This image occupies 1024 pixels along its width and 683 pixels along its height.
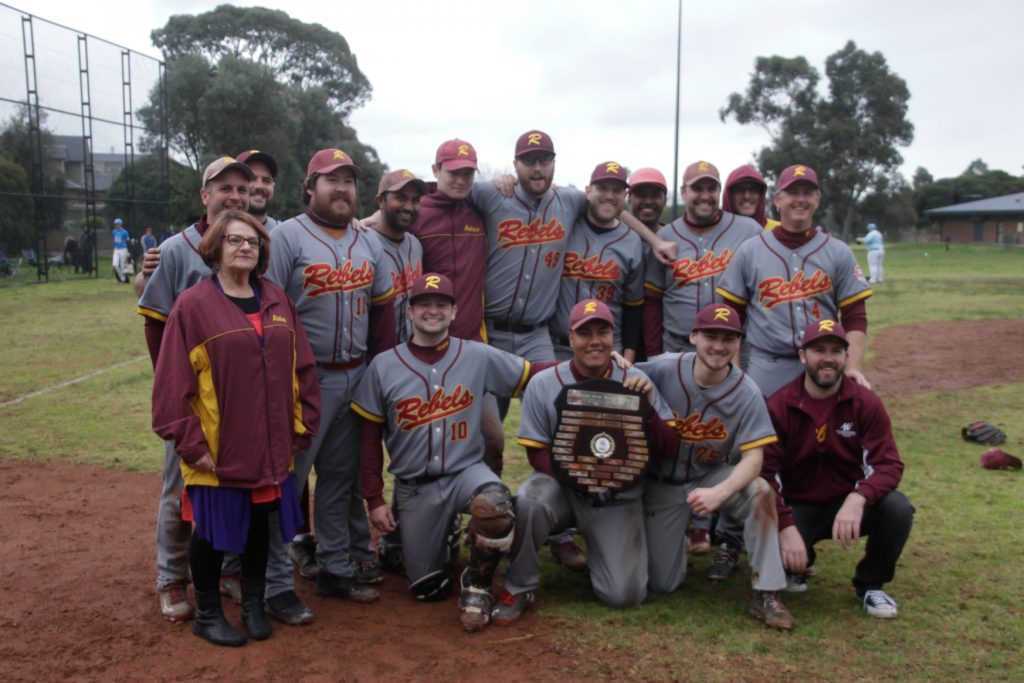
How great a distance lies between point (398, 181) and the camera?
15.3 feet

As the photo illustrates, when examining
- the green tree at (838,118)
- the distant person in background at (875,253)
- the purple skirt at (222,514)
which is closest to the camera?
the purple skirt at (222,514)

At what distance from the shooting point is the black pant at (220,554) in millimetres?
3742

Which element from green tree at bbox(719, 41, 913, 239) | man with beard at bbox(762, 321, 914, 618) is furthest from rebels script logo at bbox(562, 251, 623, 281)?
green tree at bbox(719, 41, 913, 239)

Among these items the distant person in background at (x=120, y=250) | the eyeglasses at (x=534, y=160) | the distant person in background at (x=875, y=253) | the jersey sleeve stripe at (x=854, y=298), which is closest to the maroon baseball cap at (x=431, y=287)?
the eyeglasses at (x=534, y=160)

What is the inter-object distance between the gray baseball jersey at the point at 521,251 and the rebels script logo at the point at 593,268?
0.10 meters

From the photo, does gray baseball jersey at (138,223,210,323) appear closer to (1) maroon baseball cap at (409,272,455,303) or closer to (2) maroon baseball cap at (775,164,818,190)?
(1) maroon baseball cap at (409,272,455,303)

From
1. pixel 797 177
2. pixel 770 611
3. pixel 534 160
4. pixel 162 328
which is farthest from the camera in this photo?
pixel 534 160

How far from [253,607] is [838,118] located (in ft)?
167

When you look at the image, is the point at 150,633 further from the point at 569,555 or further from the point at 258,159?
the point at 258,159

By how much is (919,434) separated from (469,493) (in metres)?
5.06

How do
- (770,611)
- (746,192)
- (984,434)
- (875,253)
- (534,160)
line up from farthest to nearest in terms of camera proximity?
(875,253)
(984,434)
(746,192)
(534,160)
(770,611)

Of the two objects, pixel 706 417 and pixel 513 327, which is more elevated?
pixel 513 327

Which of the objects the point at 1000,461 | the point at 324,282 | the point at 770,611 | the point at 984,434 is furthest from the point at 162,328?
the point at 984,434

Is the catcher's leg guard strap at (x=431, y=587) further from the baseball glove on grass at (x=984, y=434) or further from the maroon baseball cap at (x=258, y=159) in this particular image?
the baseball glove on grass at (x=984, y=434)
